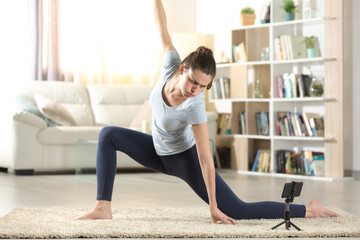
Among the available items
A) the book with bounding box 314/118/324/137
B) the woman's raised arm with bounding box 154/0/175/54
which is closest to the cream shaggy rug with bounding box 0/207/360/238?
the woman's raised arm with bounding box 154/0/175/54

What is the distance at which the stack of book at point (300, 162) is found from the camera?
6137 millimetres

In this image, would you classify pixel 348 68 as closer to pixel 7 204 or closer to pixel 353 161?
pixel 353 161

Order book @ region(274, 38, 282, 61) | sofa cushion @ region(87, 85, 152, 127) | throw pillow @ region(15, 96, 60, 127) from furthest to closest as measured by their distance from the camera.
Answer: sofa cushion @ region(87, 85, 152, 127) → throw pillow @ region(15, 96, 60, 127) → book @ region(274, 38, 282, 61)

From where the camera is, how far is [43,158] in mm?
6375

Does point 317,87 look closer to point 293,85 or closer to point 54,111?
point 293,85

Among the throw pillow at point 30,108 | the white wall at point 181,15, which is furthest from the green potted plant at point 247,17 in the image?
the throw pillow at point 30,108

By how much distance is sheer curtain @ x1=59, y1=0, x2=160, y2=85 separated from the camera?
306 inches

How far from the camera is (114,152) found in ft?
10.2

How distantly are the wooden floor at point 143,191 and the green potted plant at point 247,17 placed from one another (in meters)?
1.67

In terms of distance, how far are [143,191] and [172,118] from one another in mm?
2016

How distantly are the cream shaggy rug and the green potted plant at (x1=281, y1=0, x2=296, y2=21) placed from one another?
335cm

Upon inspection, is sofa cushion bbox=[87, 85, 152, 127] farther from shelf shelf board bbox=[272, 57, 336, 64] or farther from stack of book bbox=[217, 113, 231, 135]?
shelf shelf board bbox=[272, 57, 336, 64]

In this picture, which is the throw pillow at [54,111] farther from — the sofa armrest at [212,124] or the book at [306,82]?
the book at [306,82]

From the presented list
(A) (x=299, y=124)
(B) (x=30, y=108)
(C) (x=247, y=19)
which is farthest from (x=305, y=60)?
(B) (x=30, y=108)
